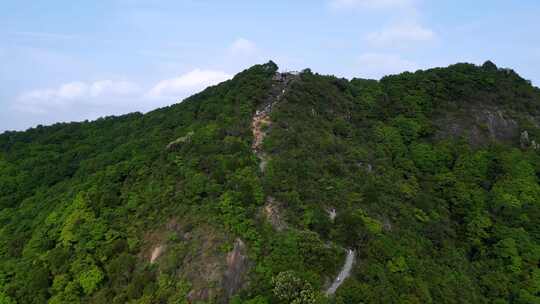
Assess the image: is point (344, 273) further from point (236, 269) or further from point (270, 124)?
point (270, 124)

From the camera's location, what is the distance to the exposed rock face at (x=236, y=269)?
124ft

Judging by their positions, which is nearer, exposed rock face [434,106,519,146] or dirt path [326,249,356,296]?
dirt path [326,249,356,296]

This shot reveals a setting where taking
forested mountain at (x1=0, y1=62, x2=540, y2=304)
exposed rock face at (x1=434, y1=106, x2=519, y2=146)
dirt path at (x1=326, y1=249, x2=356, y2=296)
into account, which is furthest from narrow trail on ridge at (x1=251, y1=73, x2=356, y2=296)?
exposed rock face at (x1=434, y1=106, x2=519, y2=146)

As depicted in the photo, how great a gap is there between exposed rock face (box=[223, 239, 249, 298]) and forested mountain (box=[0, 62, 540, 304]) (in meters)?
0.09

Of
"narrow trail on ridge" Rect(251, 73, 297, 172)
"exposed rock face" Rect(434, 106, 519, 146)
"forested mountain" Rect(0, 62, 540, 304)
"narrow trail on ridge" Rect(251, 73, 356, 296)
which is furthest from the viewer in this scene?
"exposed rock face" Rect(434, 106, 519, 146)

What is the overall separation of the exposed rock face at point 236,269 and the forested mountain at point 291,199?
0.29 feet

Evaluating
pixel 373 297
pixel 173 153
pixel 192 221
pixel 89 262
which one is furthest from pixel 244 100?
pixel 373 297

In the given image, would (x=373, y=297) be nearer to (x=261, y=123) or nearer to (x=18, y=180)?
(x=261, y=123)

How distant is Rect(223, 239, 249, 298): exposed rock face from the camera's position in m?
37.7

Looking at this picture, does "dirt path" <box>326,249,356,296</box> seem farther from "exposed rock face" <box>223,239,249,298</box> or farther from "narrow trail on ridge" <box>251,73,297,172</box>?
"narrow trail on ridge" <box>251,73,297,172</box>

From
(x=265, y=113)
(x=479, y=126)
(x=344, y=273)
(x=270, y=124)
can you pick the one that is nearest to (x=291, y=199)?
(x=344, y=273)

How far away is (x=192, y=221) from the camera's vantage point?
42.9m

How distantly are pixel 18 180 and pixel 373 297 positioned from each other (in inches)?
2044

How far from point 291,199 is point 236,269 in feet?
29.5
